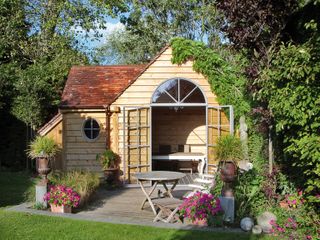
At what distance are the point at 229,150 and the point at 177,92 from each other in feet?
16.4

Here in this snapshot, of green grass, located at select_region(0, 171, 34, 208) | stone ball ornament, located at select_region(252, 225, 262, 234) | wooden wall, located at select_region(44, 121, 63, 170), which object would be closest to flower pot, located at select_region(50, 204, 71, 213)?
green grass, located at select_region(0, 171, 34, 208)

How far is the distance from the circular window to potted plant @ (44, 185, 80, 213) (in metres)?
5.36

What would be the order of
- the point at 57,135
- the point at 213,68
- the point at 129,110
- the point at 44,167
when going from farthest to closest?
the point at 57,135, the point at 129,110, the point at 213,68, the point at 44,167

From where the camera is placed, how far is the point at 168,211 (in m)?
8.77

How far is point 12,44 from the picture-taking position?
22.2 metres

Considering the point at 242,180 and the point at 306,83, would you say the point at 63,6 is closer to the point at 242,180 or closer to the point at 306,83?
the point at 242,180

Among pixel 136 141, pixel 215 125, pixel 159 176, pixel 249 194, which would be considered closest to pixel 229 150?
pixel 249 194

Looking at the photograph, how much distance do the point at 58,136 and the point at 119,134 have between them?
403 cm

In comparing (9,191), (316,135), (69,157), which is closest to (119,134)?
(69,157)

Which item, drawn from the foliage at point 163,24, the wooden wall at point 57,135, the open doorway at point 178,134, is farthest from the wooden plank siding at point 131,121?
the foliage at point 163,24

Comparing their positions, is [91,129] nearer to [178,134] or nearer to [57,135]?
[57,135]

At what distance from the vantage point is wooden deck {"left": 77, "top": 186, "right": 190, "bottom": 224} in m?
9.00

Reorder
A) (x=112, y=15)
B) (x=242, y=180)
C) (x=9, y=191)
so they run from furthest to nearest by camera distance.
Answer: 1. (x=112, y=15)
2. (x=9, y=191)
3. (x=242, y=180)

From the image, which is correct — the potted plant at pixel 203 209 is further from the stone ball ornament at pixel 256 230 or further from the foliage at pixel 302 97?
the foliage at pixel 302 97
